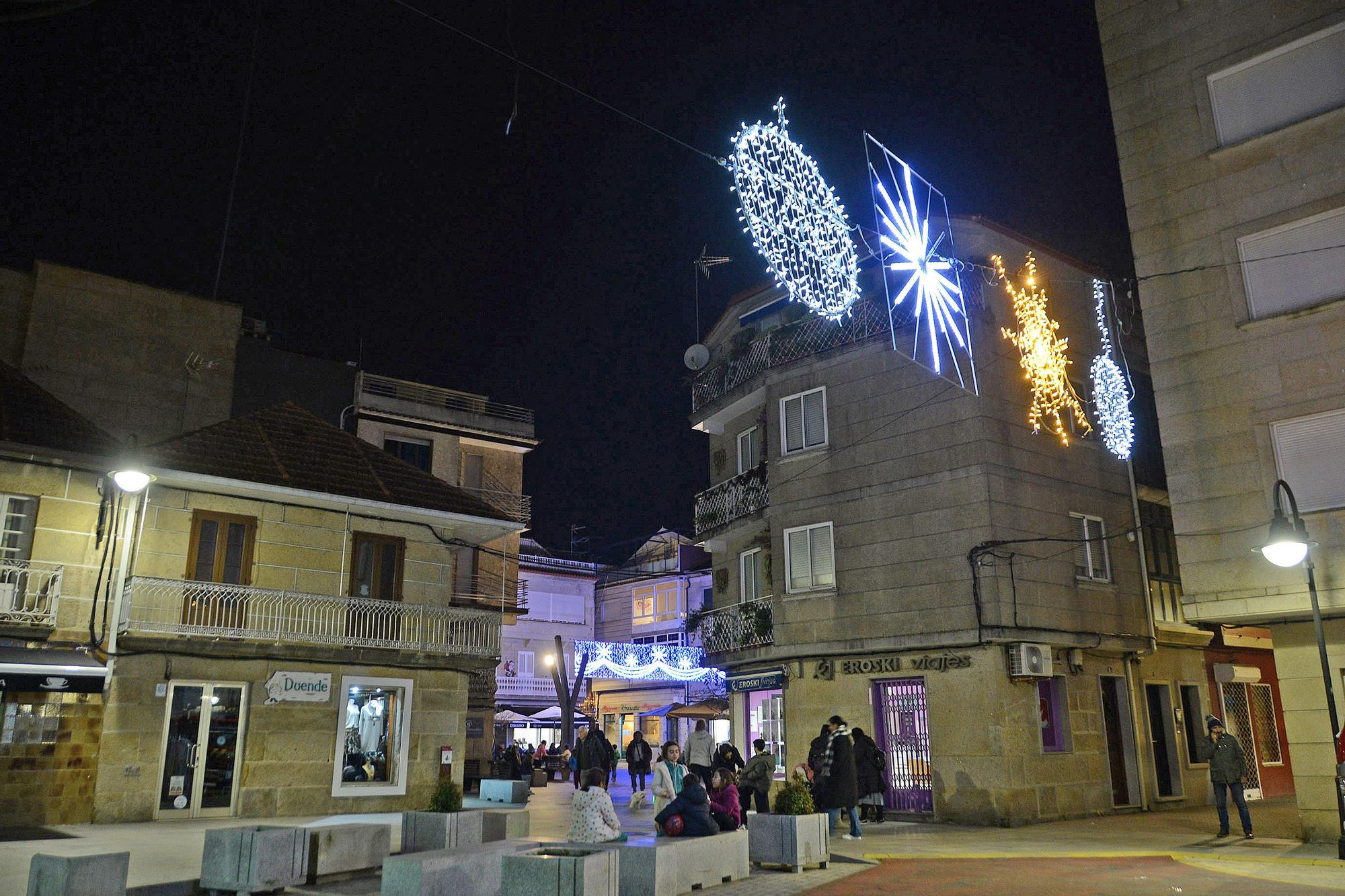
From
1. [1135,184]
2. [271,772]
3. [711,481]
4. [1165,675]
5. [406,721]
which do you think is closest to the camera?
[1135,184]

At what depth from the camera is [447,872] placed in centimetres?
931

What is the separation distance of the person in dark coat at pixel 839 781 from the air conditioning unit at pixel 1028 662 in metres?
4.89

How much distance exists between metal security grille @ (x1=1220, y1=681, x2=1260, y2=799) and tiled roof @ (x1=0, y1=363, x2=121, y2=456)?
2558 cm

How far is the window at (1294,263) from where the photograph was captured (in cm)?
1486

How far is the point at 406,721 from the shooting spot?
21.1m

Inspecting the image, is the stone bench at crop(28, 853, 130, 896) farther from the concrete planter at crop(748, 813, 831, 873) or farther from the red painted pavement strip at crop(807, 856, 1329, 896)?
the concrete planter at crop(748, 813, 831, 873)

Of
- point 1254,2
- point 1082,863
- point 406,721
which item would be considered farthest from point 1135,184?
point 406,721

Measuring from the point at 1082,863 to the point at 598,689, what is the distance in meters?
40.8

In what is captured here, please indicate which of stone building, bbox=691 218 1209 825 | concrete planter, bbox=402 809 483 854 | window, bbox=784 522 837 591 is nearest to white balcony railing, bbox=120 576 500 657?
stone building, bbox=691 218 1209 825

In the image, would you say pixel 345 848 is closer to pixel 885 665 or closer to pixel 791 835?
pixel 791 835

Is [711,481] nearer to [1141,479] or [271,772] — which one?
[1141,479]

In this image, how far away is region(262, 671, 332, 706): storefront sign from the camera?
63.4ft

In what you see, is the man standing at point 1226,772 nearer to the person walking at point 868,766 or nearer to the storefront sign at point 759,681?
the person walking at point 868,766

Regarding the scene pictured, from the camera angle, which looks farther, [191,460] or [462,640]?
[462,640]
